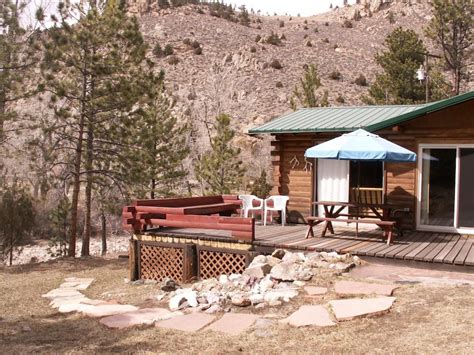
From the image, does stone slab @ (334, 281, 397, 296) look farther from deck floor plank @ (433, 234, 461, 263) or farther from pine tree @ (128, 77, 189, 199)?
pine tree @ (128, 77, 189, 199)

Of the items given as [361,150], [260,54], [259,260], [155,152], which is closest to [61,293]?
[259,260]

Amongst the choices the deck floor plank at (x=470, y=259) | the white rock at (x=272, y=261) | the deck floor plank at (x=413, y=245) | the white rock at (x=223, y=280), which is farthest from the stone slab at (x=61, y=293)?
the deck floor plank at (x=470, y=259)

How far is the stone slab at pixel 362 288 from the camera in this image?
6.20m

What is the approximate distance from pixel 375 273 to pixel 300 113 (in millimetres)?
7306

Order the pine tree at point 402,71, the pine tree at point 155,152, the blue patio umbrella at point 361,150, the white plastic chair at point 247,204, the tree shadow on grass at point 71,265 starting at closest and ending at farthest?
the blue patio umbrella at point 361,150 → the white plastic chair at point 247,204 → the tree shadow on grass at point 71,265 → the pine tree at point 155,152 → the pine tree at point 402,71

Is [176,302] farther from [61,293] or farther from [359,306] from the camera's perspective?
[61,293]

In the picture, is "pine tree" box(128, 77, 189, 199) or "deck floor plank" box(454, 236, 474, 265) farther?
"pine tree" box(128, 77, 189, 199)

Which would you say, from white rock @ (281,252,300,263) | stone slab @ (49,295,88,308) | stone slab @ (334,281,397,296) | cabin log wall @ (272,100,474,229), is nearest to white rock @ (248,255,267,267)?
white rock @ (281,252,300,263)

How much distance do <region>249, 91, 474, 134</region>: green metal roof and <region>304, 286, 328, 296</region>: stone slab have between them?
4655mm

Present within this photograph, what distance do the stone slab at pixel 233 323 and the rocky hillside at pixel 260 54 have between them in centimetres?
2243

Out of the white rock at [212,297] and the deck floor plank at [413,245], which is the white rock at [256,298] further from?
the deck floor plank at [413,245]

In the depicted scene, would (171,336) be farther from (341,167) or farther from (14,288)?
(341,167)

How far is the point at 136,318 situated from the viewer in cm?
633

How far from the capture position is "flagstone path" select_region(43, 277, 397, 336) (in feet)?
18.1
